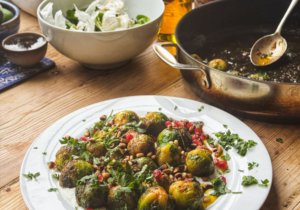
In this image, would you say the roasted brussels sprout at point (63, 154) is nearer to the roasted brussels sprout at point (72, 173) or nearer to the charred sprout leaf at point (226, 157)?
the roasted brussels sprout at point (72, 173)

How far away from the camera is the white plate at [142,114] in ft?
4.05

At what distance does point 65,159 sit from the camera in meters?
1.42

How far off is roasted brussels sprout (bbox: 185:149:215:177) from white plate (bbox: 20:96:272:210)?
0.09 m

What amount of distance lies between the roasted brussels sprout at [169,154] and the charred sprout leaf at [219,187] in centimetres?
19

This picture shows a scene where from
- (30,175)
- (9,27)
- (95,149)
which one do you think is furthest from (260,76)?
(9,27)

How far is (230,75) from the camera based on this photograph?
1576 millimetres

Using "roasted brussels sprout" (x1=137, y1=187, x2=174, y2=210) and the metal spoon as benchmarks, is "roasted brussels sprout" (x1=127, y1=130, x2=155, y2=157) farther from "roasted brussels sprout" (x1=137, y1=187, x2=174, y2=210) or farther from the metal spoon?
the metal spoon

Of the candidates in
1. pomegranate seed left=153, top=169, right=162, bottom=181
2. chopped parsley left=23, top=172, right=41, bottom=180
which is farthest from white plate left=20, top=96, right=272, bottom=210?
pomegranate seed left=153, top=169, right=162, bottom=181

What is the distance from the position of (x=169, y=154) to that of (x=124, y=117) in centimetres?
33

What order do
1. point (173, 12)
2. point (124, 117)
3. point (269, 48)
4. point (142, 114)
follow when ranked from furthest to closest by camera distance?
point (173, 12) → point (269, 48) → point (142, 114) → point (124, 117)

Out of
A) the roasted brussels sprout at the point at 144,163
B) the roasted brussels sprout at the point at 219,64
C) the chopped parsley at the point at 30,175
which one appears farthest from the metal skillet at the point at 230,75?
the chopped parsley at the point at 30,175

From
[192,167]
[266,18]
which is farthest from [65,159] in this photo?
[266,18]

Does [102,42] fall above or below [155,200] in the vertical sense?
above

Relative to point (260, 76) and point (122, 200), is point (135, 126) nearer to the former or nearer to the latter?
point (122, 200)
